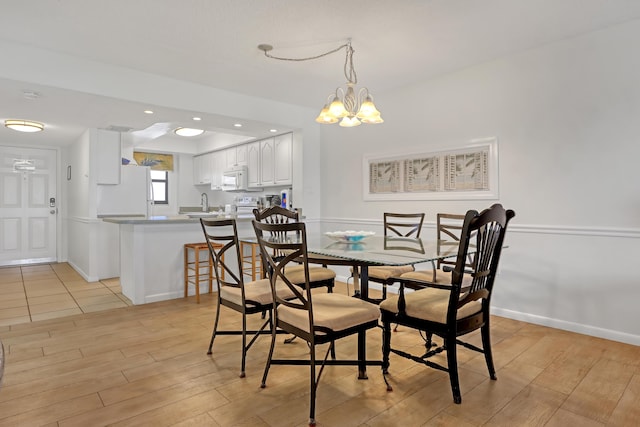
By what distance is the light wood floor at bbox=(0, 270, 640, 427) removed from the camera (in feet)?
5.97

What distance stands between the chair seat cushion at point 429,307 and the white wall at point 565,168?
1434 mm

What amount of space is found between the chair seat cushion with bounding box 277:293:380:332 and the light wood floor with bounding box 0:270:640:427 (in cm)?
42

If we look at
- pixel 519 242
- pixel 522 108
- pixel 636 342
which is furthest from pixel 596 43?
pixel 636 342

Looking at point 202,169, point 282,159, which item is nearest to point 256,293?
point 282,159

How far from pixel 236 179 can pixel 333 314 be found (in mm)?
4950

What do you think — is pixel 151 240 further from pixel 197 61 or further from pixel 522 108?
pixel 522 108

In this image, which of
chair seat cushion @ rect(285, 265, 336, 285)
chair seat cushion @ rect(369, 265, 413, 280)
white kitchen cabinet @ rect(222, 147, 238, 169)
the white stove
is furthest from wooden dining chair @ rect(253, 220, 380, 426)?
white kitchen cabinet @ rect(222, 147, 238, 169)

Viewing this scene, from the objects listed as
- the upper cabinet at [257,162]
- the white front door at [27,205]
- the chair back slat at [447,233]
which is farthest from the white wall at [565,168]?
the white front door at [27,205]

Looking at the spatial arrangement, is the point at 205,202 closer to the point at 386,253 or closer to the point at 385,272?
the point at 385,272

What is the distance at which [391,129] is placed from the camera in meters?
4.34

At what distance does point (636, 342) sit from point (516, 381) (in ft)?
4.21

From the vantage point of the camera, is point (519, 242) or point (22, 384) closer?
point (22, 384)

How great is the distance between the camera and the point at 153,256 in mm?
3943

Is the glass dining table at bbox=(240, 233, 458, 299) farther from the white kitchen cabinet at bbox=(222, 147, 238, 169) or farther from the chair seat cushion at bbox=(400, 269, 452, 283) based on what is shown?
the white kitchen cabinet at bbox=(222, 147, 238, 169)
